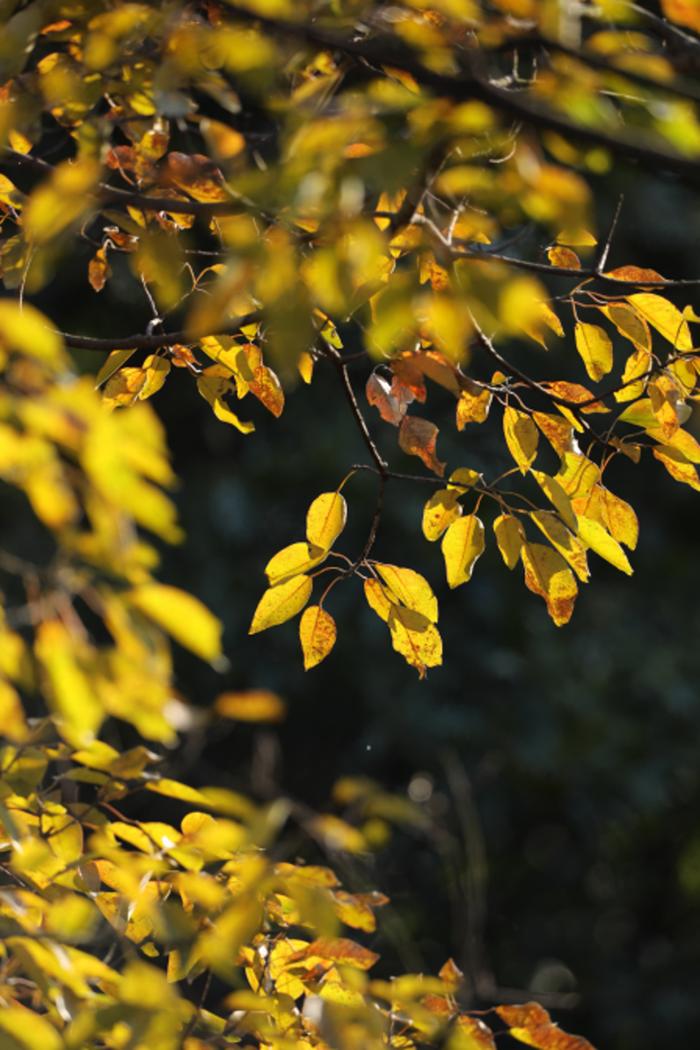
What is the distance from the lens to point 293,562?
92 centimetres

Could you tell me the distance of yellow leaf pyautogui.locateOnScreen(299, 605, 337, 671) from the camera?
956 millimetres

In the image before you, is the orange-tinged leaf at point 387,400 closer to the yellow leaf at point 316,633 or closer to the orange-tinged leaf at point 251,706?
the yellow leaf at point 316,633

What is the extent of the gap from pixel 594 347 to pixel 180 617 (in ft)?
1.94

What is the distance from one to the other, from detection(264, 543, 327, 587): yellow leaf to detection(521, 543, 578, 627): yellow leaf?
0.48 feet

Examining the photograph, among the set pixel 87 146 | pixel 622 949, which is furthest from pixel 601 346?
pixel 622 949

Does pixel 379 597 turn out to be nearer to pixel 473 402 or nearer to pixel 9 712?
pixel 473 402

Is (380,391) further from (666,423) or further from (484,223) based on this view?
(484,223)

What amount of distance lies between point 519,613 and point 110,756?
3.23 metres

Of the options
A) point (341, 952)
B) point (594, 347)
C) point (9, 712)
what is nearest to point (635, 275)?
point (594, 347)

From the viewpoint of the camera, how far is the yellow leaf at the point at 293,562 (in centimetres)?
91

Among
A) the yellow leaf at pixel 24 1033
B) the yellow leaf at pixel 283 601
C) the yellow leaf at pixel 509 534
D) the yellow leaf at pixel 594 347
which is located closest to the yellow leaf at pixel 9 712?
the yellow leaf at pixel 24 1033

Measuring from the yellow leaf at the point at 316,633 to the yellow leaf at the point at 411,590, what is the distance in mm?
56

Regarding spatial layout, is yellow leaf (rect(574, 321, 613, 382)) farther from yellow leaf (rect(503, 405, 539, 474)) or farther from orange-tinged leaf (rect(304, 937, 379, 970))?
orange-tinged leaf (rect(304, 937, 379, 970))

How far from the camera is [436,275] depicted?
36.3 inches
